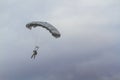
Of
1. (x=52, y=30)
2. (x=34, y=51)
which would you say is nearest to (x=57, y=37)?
(x=52, y=30)

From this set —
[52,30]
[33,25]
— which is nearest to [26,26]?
[33,25]

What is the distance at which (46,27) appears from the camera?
90188mm

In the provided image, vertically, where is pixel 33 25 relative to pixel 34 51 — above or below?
above

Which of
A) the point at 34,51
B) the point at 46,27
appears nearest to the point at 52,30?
the point at 46,27

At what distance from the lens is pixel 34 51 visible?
307 ft

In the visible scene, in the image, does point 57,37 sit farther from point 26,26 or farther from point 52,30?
point 26,26

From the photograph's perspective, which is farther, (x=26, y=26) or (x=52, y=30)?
(x=26, y=26)

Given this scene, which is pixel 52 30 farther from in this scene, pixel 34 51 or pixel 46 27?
pixel 34 51

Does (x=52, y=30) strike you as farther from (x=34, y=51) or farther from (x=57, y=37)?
(x=34, y=51)

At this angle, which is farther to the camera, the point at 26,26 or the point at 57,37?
the point at 26,26

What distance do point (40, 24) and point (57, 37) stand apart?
587 centimetres

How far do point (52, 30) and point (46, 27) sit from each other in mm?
1807

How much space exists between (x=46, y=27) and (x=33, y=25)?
5509 mm

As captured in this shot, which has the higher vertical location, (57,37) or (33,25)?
(33,25)
